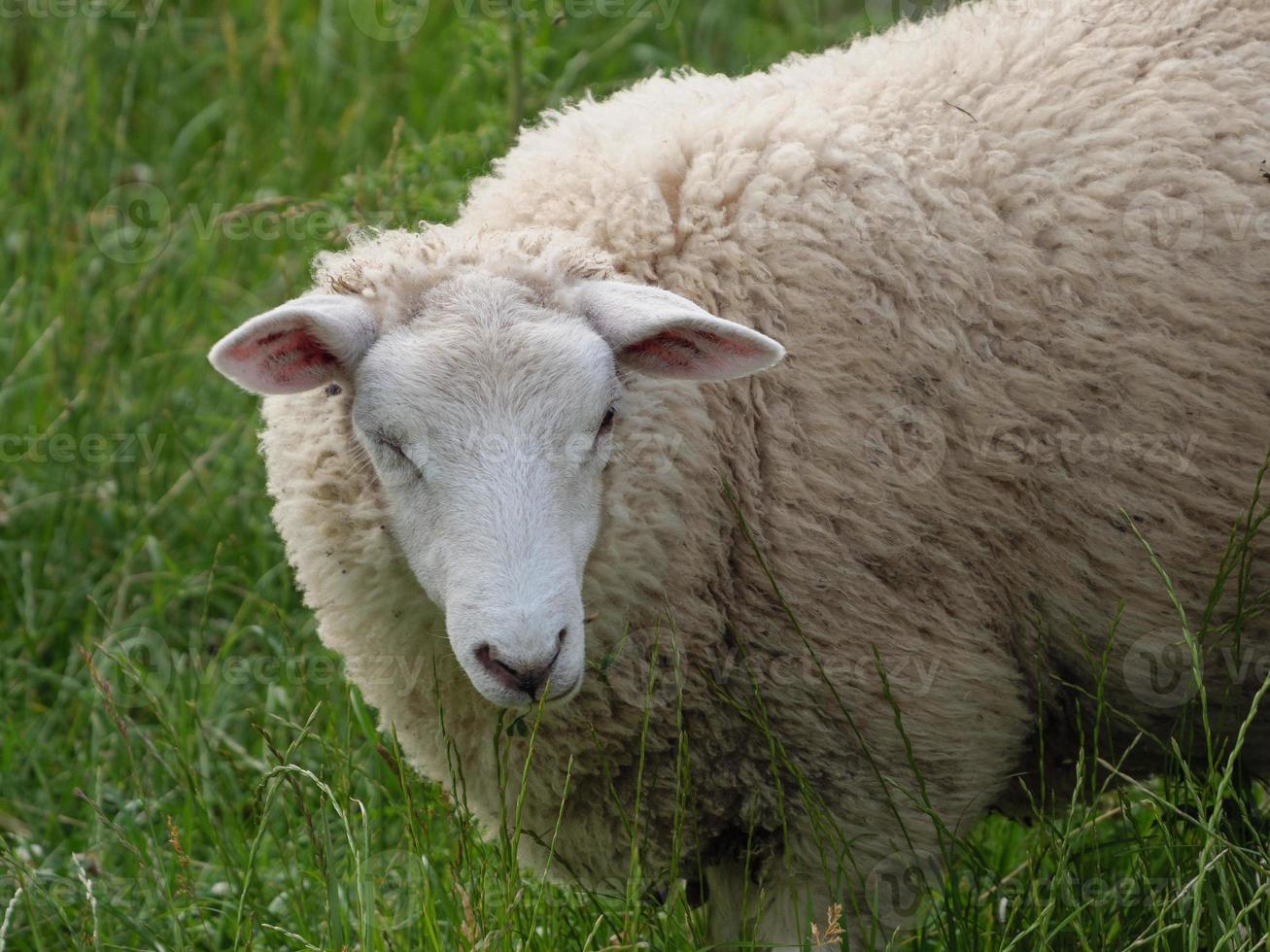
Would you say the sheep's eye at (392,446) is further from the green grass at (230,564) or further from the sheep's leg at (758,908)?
the sheep's leg at (758,908)

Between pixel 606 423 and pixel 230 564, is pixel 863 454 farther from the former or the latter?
pixel 230 564

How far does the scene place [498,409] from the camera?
244cm

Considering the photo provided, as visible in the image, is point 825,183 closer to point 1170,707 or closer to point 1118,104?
point 1118,104

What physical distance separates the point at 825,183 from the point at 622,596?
84 cm

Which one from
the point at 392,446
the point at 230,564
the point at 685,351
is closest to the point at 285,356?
the point at 392,446

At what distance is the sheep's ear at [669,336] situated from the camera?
2.49 m

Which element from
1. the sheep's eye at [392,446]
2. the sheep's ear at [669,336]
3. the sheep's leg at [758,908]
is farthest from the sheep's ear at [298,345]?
the sheep's leg at [758,908]

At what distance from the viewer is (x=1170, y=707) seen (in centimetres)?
287

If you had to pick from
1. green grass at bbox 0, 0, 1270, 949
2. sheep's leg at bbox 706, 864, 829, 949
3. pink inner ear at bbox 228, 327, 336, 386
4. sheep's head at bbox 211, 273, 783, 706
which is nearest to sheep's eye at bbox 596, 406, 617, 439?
sheep's head at bbox 211, 273, 783, 706

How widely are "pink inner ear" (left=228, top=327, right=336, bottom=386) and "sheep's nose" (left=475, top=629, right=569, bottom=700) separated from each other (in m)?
0.62

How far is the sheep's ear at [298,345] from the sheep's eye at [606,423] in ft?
1.33

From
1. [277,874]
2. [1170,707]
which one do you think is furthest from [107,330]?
[1170,707]

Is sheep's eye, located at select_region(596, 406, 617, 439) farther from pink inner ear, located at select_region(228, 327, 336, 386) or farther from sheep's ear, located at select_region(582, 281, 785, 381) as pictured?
pink inner ear, located at select_region(228, 327, 336, 386)

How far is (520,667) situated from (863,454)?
80 cm
